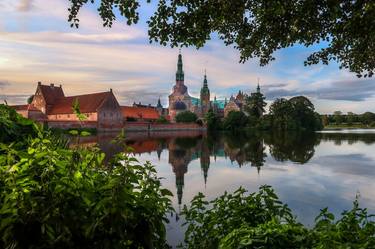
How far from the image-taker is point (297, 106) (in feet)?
308

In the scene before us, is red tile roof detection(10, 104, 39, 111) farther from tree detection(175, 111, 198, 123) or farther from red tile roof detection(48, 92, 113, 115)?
tree detection(175, 111, 198, 123)

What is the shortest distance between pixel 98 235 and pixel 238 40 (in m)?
6.12

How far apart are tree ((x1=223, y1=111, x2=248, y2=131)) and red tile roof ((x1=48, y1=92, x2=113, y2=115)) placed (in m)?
34.5

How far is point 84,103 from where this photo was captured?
85.2 m

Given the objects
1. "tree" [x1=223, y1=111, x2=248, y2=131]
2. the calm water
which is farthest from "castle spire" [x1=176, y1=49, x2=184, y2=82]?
the calm water

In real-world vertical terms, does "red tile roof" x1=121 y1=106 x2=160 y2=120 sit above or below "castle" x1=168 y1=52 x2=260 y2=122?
below

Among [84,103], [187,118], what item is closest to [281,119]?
[187,118]

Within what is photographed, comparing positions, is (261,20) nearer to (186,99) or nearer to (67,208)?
(67,208)

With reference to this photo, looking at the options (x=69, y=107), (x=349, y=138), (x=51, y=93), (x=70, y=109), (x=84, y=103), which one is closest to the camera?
(x=349, y=138)

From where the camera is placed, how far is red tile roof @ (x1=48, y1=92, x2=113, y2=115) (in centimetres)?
8088

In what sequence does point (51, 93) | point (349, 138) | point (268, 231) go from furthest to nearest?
1. point (51, 93)
2. point (349, 138)
3. point (268, 231)

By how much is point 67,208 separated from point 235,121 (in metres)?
93.3

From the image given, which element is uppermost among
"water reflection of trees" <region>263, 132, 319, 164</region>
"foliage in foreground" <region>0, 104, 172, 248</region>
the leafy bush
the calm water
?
the leafy bush

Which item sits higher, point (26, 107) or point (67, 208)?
point (26, 107)
